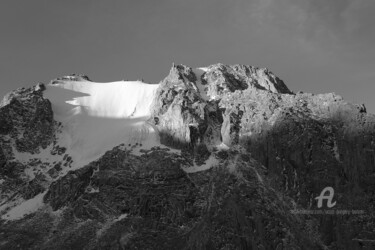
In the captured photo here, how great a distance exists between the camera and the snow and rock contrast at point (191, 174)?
128 meters

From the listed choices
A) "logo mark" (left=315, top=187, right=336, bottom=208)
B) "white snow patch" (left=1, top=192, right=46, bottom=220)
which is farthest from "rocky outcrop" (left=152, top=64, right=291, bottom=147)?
"white snow patch" (left=1, top=192, right=46, bottom=220)

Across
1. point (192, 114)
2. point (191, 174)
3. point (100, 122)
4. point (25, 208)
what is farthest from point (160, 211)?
point (100, 122)

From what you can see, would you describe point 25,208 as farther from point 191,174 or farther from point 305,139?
point 305,139

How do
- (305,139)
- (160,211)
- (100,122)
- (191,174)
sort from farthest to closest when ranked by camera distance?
(100,122)
(305,139)
(191,174)
(160,211)

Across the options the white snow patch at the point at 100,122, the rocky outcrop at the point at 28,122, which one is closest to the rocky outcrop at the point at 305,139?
the white snow patch at the point at 100,122

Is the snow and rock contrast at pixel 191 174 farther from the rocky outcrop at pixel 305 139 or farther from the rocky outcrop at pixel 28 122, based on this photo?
the rocky outcrop at pixel 28 122

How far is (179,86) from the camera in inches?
7195

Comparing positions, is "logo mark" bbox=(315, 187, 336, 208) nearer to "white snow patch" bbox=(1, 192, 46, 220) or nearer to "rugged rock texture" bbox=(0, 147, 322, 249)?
"rugged rock texture" bbox=(0, 147, 322, 249)

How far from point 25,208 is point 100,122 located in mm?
46361

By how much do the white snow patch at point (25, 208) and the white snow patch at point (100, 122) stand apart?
14792 mm

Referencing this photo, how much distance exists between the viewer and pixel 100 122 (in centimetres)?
18038

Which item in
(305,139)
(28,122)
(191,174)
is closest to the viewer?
(191,174)

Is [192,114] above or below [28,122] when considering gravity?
above

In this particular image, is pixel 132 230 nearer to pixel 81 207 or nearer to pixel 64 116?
pixel 81 207
